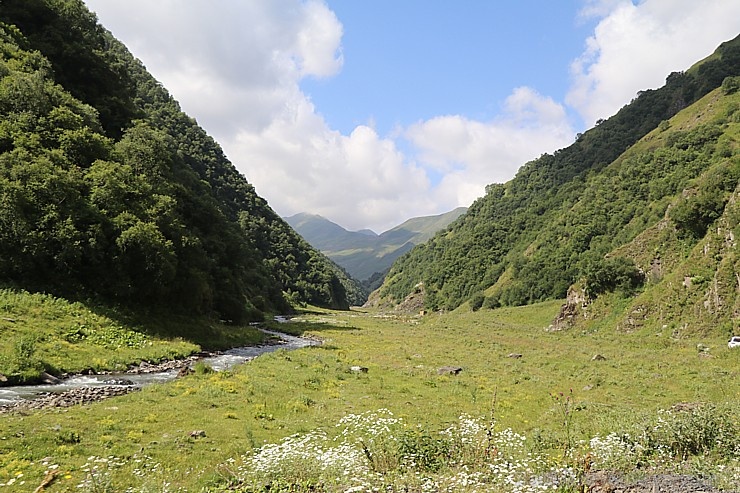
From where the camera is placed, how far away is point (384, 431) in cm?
1524

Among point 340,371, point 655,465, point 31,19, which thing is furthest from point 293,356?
point 31,19

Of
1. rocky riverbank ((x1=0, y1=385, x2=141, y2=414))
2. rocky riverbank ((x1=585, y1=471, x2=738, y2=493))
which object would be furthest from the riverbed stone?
rocky riverbank ((x1=585, y1=471, x2=738, y2=493))

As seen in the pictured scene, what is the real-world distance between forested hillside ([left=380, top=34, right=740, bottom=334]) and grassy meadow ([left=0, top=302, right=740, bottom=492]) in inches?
1295

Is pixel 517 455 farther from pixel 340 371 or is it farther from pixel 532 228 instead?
pixel 532 228

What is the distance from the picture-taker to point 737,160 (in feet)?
200

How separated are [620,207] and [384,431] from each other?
115m

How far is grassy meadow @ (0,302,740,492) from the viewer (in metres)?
11.2

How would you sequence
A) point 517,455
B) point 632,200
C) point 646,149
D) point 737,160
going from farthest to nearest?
point 646,149, point 632,200, point 737,160, point 517,455

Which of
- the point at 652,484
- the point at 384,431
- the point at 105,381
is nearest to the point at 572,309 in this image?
the point at 384,431

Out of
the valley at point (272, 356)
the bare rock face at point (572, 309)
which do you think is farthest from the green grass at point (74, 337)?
the bare rock face at point (572, 309)

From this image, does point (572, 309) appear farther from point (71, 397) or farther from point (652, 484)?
point (71, 397)

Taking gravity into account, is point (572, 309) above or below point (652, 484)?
below

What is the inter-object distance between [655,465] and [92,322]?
35.0 metres

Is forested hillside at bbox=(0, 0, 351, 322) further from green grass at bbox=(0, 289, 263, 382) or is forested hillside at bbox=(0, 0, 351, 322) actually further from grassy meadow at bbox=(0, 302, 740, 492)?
grassy meadow at bbox=(0, 302, 740, 492)
